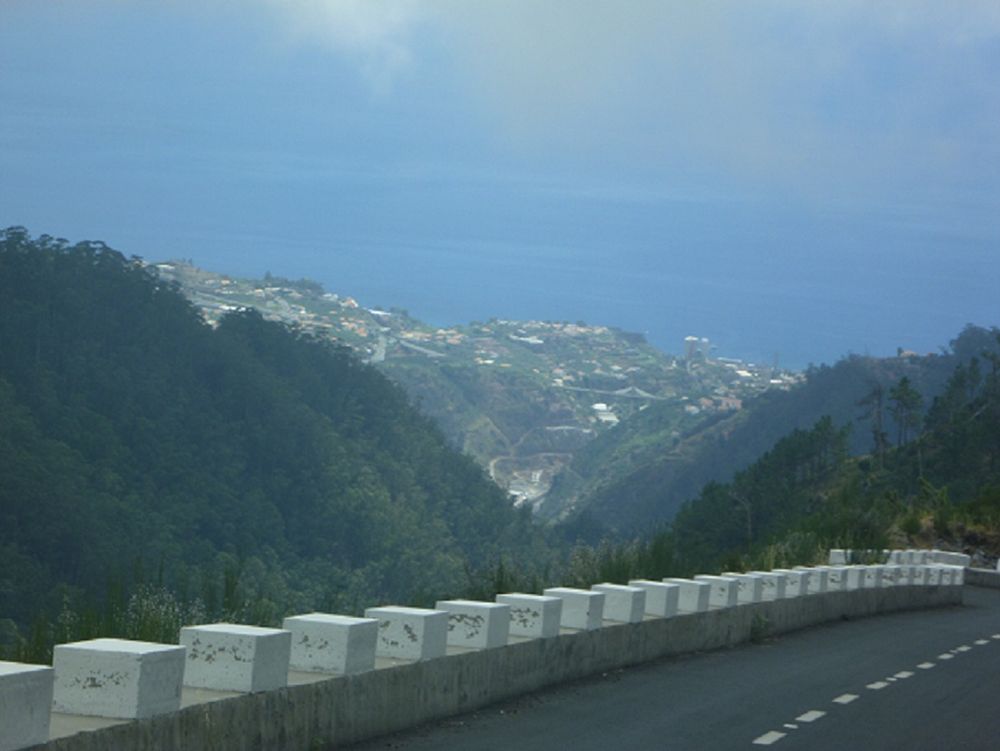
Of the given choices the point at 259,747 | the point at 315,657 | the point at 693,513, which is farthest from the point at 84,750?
the point at 693,513

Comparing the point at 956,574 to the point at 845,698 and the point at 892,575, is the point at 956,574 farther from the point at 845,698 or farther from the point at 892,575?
the point at 845,698

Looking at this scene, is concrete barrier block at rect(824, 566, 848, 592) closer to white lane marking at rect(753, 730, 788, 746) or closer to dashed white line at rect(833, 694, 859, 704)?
dashed white line at rect(833, 694, 859, 704)

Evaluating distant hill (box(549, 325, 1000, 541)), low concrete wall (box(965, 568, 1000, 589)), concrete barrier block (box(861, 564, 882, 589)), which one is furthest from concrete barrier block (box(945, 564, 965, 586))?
distant hill (box(549, 325, 1000, 541))

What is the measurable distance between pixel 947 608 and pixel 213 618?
18.0 m

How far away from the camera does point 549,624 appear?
1252cm

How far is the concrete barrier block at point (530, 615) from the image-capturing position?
1232 cm

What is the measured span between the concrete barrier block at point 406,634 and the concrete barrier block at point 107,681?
2968mm

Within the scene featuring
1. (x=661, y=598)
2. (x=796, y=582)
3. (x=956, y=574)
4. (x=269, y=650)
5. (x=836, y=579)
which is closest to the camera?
(x=269, y=650)

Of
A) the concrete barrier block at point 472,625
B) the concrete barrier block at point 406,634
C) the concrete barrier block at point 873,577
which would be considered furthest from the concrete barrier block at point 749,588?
the concrete barrier block at point 406,634

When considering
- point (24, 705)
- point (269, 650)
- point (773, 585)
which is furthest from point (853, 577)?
point (24, 705)

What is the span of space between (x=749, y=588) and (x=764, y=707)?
6.14 meters

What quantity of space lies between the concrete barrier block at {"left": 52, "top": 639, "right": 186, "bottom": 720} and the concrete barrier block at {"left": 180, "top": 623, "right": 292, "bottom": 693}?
934 mm

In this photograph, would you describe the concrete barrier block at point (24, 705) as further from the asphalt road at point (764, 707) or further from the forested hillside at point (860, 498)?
the forested hillside at point (860, 498)

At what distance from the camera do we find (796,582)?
66.7ft
